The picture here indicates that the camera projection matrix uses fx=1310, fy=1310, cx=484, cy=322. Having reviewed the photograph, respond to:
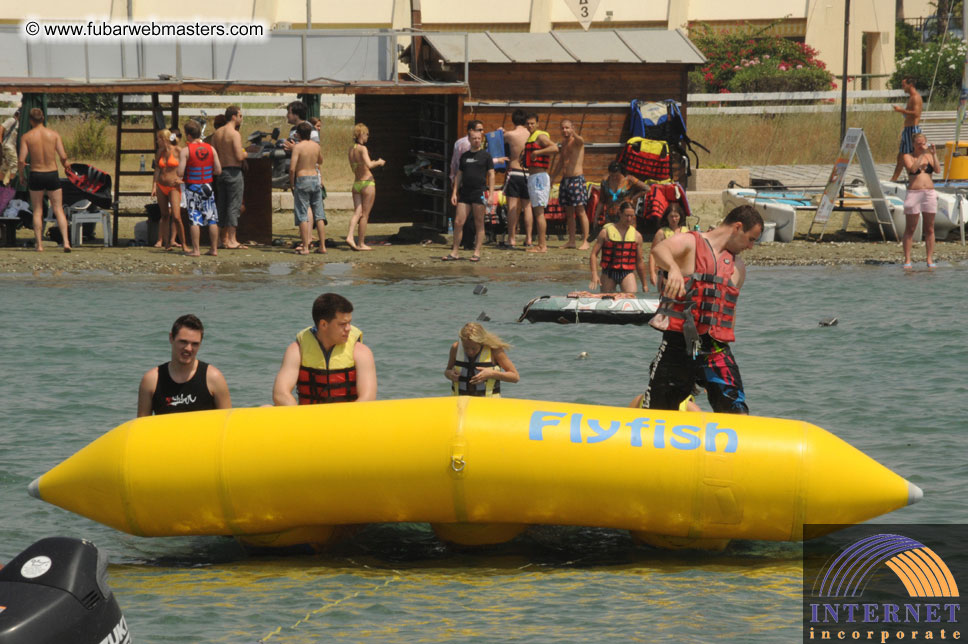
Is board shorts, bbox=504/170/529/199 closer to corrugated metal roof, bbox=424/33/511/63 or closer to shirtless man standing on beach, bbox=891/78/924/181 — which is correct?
corrugated metal roof, bbox=424/33/511/63

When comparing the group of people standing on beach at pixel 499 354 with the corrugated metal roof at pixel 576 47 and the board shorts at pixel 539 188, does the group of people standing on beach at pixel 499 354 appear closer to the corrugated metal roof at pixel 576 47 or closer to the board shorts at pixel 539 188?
the board shorts at pixel 539 188

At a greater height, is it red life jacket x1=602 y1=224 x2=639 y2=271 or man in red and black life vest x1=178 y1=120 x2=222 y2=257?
man in red and black life vest x1=178 y1=120 x2=222 y2=257

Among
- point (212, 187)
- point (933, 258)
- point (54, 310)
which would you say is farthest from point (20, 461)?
point (933, 258)

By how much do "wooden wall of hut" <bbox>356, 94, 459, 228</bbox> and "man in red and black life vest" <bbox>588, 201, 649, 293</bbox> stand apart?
21.1 feet

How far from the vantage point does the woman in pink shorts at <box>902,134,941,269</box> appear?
645 inches

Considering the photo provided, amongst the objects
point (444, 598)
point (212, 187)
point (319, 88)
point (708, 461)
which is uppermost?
point (319, 88)

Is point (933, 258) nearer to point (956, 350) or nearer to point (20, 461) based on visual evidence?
point (956, 350)

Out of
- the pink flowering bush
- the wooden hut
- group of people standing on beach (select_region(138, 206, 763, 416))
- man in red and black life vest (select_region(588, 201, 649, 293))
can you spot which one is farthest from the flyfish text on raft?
the pink flowering bush

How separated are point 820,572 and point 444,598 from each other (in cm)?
198

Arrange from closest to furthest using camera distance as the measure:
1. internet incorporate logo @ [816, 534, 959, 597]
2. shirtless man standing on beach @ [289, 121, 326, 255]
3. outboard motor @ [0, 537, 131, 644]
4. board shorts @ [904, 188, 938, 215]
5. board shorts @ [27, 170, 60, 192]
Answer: outboard motor @ [0, 537, 131, 644] → internet incorporate logo @ [816, 534, 959, 597] → board shorts @ [27, 170, 60, 192] → shirtless man standing on beach @ [289, 121, 326, 255] → board shorts @ [904, 188, 938, 215]

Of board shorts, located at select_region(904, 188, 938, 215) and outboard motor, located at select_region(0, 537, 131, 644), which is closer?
outboard motor, located at select_region(0, 537, 131, 644)

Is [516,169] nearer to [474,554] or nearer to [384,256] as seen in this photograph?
[384,256]

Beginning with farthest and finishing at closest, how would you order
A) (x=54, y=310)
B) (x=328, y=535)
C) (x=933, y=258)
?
(x=933, y=258)
(x=54, y=310)
(x=328, y=535)

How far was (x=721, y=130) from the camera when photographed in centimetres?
2623
